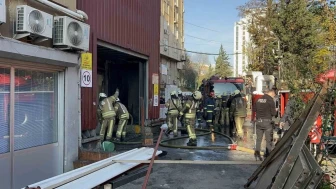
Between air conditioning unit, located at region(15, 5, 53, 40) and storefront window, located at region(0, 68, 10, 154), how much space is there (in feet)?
2.23

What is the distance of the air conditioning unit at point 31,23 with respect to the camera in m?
5.46

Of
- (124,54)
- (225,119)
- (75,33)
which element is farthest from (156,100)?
(75,33)

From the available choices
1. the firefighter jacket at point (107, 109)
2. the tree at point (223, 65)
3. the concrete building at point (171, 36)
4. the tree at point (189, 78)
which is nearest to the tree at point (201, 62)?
the tree at point (223, 65)

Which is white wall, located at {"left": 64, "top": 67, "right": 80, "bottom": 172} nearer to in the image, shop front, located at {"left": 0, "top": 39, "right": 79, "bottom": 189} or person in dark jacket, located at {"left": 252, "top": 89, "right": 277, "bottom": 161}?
shop front, located at {"left": 0, "top": 39, "right": 79, "bottom": 189}

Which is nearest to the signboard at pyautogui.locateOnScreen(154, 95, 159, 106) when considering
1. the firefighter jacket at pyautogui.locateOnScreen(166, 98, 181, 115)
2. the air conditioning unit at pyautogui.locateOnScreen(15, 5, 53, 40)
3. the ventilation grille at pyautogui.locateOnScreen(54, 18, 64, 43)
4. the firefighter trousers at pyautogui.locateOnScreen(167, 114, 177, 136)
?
the firefighter jacket at pyautogui.locateOnScreen(166, 98, 181, 115)

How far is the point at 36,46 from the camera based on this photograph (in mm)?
5883

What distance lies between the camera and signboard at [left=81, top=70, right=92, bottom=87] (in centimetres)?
776

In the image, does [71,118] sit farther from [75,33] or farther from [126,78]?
[126,78]

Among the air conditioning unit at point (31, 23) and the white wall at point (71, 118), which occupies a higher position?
the air conditioning unit at point (31, 23)

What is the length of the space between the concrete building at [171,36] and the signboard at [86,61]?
82.9ft

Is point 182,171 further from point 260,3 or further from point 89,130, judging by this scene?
point 260,3

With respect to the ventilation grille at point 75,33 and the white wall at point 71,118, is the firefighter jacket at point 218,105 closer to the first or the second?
the white wall at point 71,118

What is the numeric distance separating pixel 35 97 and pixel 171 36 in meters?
34.2

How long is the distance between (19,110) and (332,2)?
6235 millimetres
